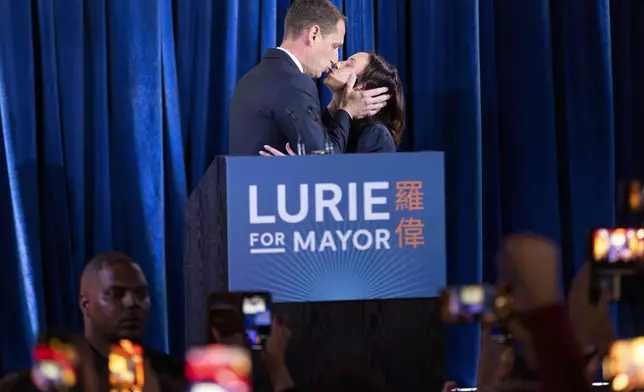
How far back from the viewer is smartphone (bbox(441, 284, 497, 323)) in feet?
6.17

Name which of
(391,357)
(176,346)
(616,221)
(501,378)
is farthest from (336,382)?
(616,221)

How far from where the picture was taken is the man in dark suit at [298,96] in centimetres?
332

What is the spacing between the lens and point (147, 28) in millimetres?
4754

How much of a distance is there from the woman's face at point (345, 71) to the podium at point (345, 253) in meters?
1.12

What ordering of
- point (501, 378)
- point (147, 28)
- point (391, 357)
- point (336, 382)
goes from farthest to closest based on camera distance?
1. point (147, 28)
2. point (391, 357)
3. point (501, 378)
4. point (336, 382)

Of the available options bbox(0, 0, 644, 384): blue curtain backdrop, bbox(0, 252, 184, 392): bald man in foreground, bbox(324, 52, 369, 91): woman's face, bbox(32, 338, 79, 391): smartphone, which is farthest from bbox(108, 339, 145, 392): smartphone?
bbox(0, 0, 644, 384): blue curtain backdrop

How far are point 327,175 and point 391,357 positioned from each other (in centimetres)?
46

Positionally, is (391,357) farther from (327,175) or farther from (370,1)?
(370,1)

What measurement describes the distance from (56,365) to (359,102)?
75.6 inches

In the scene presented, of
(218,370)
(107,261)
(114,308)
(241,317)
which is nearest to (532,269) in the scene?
(218,370)

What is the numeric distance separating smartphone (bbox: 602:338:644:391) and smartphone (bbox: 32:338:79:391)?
894 millimetres

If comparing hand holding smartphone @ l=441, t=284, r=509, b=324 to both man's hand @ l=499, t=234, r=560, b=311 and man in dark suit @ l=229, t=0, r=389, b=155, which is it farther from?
man in dark suit @ l=229, t=0, r=389, b=155

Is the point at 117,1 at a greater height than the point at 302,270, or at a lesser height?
greater

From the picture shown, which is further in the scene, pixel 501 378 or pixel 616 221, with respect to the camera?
pixel 616 221
